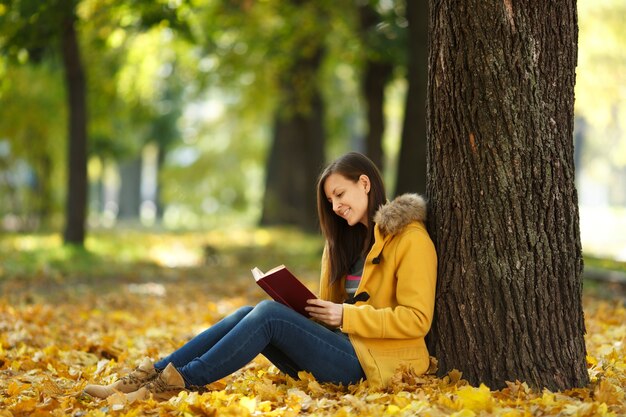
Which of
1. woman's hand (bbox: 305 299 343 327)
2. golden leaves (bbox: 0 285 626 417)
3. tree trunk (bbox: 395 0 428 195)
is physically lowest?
golden leaves (bbox: 0 285 626 417)

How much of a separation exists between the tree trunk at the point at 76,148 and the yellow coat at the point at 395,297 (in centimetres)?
1124

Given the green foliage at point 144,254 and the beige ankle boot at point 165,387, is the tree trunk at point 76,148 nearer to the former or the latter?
the green foliage at point 144,254

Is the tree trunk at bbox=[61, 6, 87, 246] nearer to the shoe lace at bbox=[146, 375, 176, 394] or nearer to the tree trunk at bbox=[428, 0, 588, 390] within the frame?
the shoe lace at bbox=[146, 375, 176, 394]

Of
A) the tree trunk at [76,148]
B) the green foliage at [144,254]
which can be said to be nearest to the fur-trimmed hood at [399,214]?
the green foliage at [144,254]

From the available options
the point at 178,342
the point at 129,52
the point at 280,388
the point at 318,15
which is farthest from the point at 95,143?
the point at 280,388

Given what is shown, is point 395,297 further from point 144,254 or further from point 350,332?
point 144,254

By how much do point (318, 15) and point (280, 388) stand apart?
1251cm

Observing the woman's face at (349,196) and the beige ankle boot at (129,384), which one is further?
the woman's face at (349,196)

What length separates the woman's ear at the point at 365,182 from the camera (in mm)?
4700

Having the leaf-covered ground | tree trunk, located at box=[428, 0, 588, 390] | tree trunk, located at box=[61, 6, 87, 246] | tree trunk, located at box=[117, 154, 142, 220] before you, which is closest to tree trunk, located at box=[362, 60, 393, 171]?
the leaf-covered ground

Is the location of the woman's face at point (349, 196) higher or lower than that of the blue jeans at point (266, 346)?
higher

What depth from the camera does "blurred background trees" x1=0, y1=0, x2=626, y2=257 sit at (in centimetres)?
1259

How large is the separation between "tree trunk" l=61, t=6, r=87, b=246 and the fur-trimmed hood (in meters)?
11.2

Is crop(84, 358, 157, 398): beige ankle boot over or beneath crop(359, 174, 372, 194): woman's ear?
beneath
